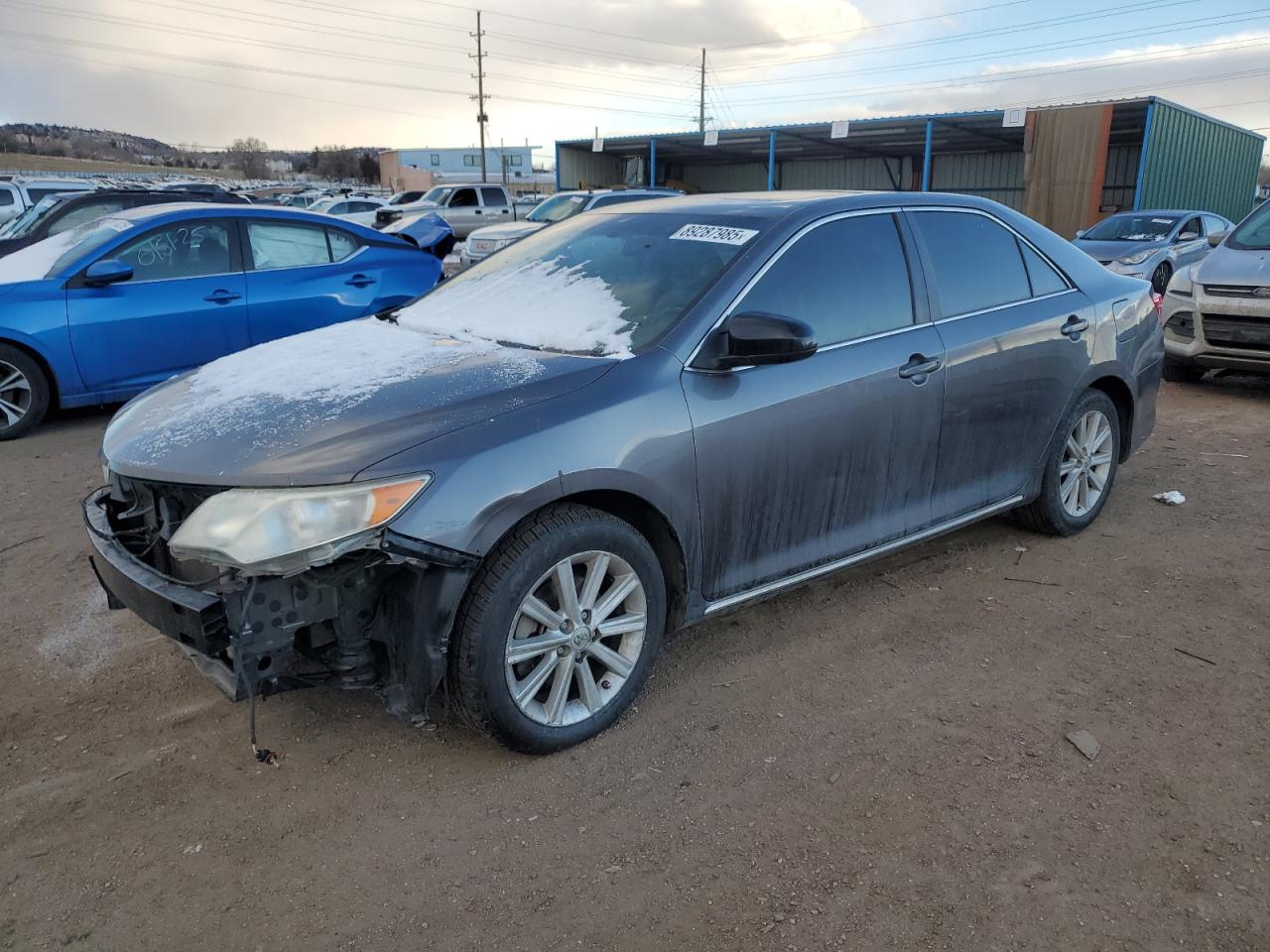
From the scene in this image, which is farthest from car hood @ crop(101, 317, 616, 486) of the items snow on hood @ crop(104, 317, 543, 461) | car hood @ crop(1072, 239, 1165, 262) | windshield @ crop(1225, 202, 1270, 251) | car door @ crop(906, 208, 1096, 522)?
car hood @ crop(1072, 239, 1165, 262)

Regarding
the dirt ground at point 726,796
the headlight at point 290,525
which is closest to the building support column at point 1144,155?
the dirt ground at point 726,796

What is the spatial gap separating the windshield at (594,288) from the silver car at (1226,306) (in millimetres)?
6313

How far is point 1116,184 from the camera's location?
89.1 feet

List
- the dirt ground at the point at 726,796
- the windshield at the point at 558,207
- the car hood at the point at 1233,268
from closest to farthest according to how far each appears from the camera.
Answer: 1. the dirt ground at the point at 726,796
2. the car hood at the point at 1233,268
3. the windshield at the point at 558,207

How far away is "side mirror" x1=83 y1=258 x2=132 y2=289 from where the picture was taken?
639 cm

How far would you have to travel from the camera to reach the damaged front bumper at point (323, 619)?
242 cm

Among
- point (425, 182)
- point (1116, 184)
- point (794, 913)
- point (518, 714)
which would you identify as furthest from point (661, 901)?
point (425, 182)

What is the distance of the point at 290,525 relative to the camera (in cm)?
244

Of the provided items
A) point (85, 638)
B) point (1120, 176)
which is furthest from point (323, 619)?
point (1120, 176)

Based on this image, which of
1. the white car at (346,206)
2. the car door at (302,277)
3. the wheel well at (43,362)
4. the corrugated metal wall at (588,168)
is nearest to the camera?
the wheel well at (43,362)

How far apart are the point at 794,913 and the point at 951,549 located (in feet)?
8.85

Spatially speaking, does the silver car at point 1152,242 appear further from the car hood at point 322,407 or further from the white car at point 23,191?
the white car at point 23,191

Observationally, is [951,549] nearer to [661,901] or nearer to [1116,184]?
[661,901]

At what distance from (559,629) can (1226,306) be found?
749 centimetres
